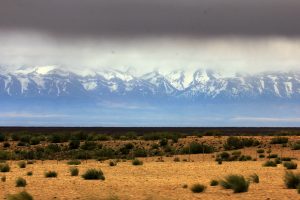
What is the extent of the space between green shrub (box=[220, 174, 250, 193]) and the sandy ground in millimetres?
333

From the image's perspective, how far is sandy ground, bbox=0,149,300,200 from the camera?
89.2 ft

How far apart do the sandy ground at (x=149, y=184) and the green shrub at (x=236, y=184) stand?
1.09ft

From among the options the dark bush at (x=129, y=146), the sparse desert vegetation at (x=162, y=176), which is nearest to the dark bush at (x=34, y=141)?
the sparse desert vegetation at (x=162, y=176)

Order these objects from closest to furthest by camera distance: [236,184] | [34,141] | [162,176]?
[236,184], [162,176], [34,141]

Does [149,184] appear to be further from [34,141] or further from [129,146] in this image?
[34,141]

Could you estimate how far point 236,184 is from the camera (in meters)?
28.6

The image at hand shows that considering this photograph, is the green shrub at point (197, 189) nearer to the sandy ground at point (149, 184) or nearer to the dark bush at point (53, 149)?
the sandy ground at point (149, 184)

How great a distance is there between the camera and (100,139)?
8656 cm

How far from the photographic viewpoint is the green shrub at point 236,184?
92.9 feet

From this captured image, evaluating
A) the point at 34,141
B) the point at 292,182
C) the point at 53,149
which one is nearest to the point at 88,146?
the point at 53,149

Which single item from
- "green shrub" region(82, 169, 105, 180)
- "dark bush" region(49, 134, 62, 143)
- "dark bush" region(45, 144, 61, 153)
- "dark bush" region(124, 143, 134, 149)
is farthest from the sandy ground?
"dark bush" region(49, 134, 62, 143)

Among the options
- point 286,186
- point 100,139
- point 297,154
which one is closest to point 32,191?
point 286,186

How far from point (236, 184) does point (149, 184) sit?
5930 millimetres

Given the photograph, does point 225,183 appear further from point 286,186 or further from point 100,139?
point 100,139
